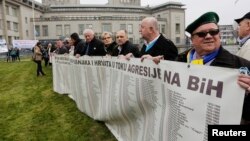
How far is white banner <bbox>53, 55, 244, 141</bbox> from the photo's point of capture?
260 cm

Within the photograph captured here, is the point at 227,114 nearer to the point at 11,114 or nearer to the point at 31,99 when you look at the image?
the point at 11,114

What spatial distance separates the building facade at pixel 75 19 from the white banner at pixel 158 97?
220 ft

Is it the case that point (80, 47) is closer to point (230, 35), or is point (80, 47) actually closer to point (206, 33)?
point (206, 33)

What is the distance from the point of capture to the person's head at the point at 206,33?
10.2 feet

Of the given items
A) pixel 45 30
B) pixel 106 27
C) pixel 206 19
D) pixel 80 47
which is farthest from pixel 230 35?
pixel 106 27

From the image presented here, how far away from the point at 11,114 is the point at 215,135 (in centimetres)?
671

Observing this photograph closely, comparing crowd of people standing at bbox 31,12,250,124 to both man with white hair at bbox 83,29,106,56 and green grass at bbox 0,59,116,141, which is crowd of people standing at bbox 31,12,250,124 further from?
man with white hair at bbox 83,29,106,56

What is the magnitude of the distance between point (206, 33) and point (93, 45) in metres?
5.38

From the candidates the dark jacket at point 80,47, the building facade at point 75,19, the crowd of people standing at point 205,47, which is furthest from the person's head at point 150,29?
the building facade at point 75,19

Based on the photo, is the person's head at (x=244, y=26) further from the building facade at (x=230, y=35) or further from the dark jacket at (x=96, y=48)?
the dark jacket at (x=96, y=48)

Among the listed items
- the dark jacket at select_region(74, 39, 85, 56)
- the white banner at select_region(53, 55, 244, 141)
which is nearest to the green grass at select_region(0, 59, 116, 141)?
the white banner at select_region(53, 55, 244, 141)

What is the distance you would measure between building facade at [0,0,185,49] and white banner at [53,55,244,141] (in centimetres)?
6705

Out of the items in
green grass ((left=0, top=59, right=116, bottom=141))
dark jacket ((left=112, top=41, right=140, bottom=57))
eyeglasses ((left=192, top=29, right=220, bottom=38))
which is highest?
eyeglasses ((left=192, top=29, right=220, bottom=38))

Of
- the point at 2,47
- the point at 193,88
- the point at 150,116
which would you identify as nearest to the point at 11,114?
the point at 150,116
